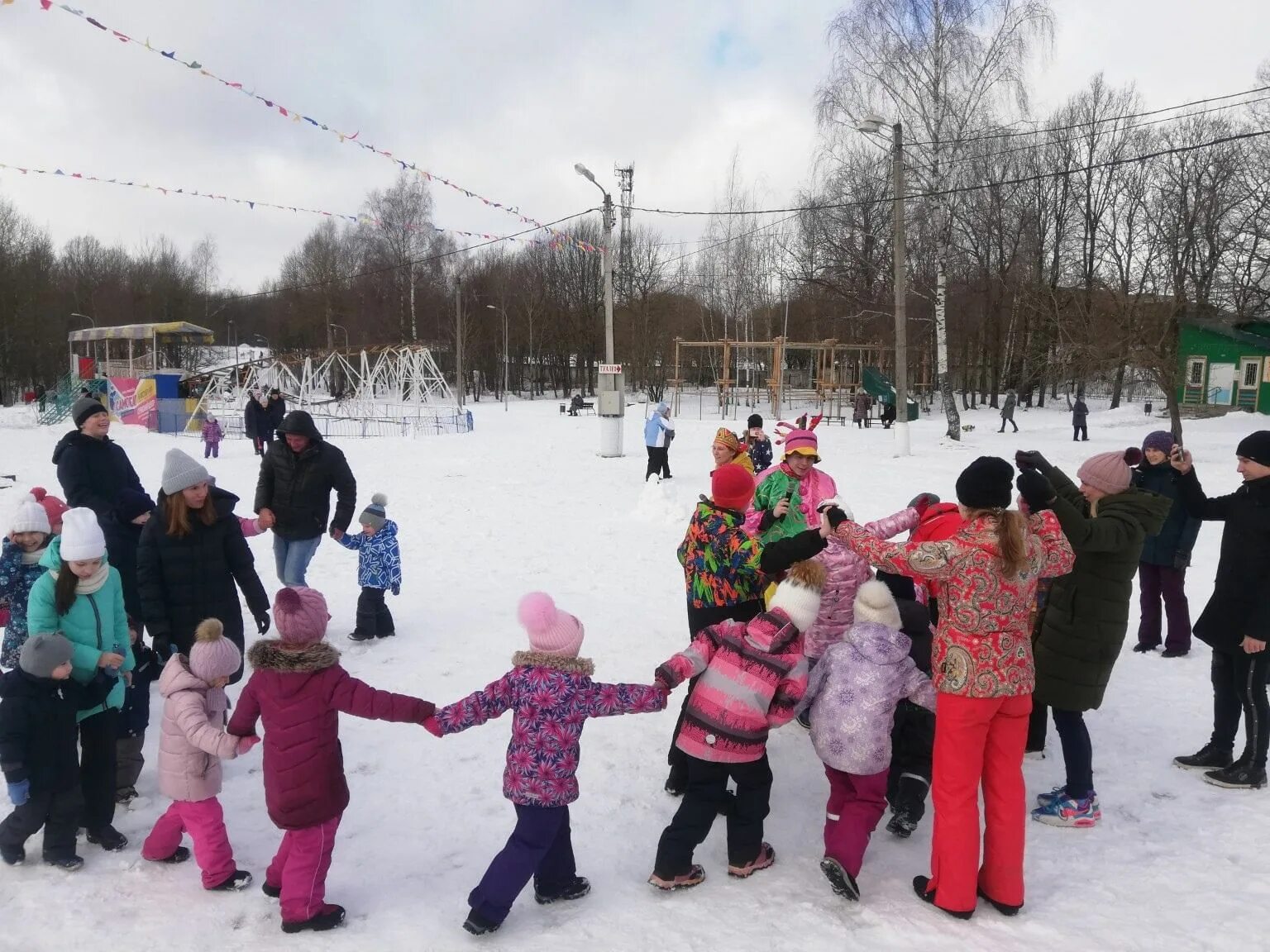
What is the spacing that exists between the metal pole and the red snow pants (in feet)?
50.2

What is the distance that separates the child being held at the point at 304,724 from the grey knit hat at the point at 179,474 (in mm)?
1651

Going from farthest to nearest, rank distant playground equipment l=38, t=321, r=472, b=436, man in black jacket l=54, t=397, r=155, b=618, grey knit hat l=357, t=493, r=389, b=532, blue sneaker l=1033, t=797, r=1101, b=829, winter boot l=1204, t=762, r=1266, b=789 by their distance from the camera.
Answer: distant playground equipment l=38, t=321, r=472, b=436
grey knit hat l=357, t=493, r=389, b=532
man in black jacket l=54, t=397, r=155, b=618
winter boot l=1204, t=762, r=1266, b=789
blue sneaker l=1033, t=797, r=1101, b=829

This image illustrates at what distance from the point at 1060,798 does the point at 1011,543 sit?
1.71 m

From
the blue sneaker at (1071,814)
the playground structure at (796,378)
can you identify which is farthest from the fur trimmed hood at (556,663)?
the playground structure at (796,378)

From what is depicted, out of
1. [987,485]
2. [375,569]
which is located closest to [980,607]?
[987,485]

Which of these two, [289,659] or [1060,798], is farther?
[1060,798]

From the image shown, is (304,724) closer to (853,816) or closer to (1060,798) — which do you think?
(853,816)

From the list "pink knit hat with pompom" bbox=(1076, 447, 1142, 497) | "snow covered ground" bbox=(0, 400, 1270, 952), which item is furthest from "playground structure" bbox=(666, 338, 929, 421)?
"pink knit hat with pompom" bbox=(1076, 447, 1142, 497)

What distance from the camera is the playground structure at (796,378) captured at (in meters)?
31.4

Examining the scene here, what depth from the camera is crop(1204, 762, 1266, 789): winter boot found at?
4.12 m

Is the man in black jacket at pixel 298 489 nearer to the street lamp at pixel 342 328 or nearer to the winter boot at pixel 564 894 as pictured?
the winter boot at pixel 564 894

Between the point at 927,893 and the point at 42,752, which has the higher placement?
the point at 42,752

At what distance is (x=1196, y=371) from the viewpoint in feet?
111

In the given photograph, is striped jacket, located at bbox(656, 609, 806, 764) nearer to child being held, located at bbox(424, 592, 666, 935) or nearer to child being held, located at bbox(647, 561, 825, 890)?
child being held, located at bbox(647, 561, 825, 890)
